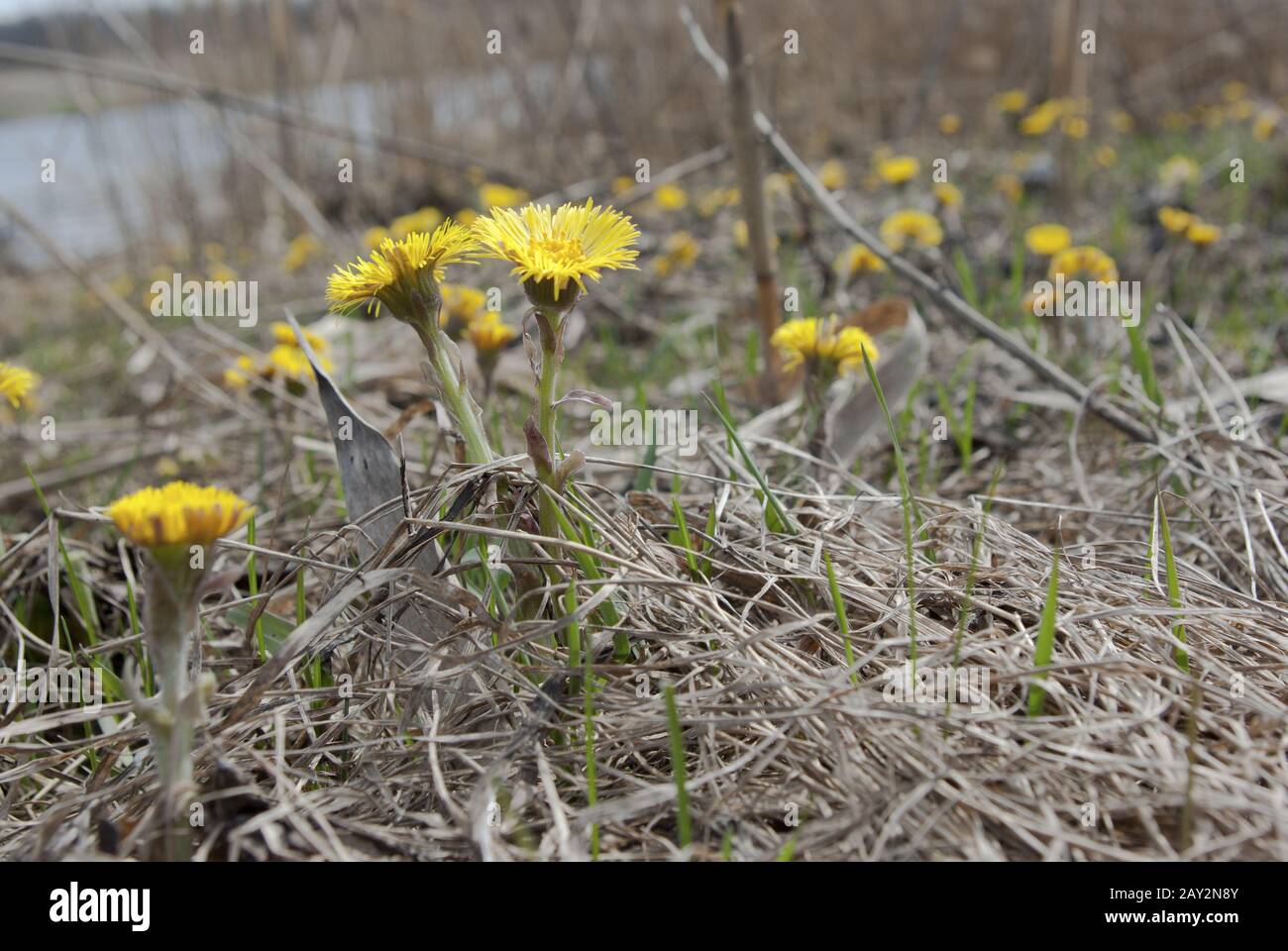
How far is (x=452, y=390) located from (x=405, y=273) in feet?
0.46

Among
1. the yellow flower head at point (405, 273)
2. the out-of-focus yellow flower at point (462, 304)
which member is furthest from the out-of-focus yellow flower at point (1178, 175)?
the yellow flower head at point (405, 273)

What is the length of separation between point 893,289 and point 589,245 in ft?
7.08

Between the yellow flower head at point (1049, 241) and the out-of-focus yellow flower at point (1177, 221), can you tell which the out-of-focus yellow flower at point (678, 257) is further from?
the out-of-focus yellow flower at point (1177, 221)

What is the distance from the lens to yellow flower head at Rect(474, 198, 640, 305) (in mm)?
989

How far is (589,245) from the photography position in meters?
1.04

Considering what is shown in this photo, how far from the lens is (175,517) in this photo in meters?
0.79

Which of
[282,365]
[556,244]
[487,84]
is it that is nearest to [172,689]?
[556,244]

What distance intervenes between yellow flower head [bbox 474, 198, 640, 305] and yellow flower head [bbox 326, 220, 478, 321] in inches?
1.6

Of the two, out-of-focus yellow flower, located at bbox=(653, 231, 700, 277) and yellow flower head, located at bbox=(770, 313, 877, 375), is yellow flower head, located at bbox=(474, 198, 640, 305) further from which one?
out-of-focus yellow flower, located at bbox=(653, 231, 700, 277)

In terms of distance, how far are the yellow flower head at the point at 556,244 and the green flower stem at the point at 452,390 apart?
13 centimetres

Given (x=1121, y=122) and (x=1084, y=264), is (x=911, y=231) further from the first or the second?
(x=1121, y=122)
